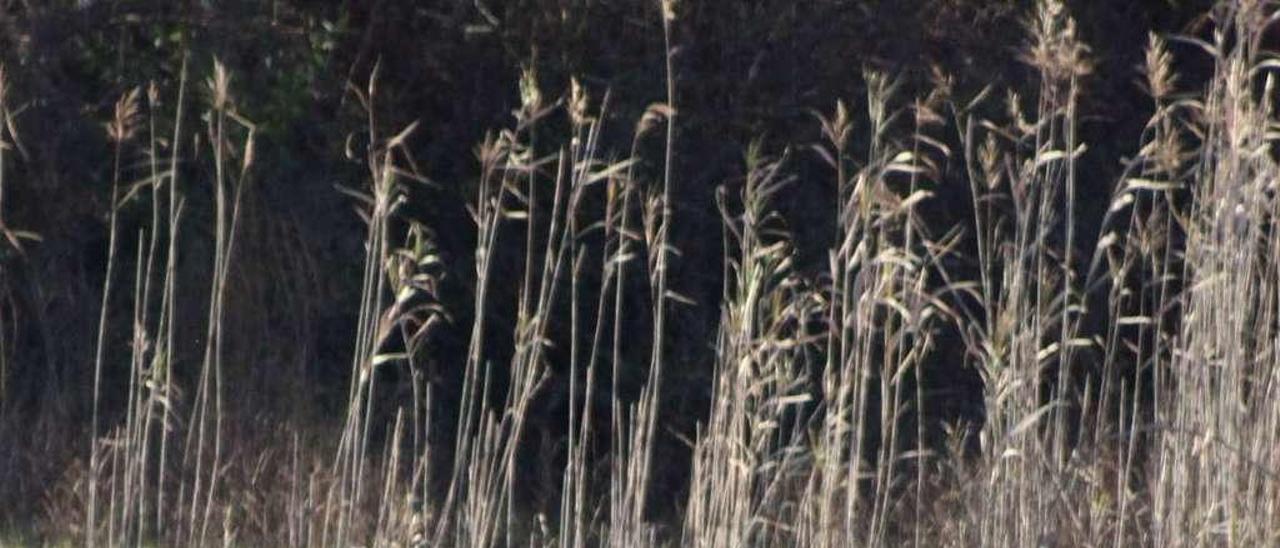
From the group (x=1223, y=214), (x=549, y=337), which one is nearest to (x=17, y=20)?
(x=549, y=337)

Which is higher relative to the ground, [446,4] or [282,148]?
[446,4]

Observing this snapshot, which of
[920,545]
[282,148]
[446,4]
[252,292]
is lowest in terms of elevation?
[920,545]

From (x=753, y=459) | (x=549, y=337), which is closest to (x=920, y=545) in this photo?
(x=753, y=459)

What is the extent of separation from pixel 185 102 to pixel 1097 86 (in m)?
3.72

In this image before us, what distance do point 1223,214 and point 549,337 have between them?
13.6 feet

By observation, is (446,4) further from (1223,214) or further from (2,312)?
(1223,214)

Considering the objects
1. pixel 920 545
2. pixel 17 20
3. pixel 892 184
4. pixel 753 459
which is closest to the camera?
pixel 753 459

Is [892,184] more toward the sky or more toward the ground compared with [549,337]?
more toward the sky

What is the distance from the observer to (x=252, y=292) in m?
8.35

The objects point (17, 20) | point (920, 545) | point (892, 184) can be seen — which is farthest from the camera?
point (892, 184)

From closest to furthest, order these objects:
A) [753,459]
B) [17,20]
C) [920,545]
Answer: [753,459]
[920,545]
[17,20]

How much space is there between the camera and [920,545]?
6676 millimetres

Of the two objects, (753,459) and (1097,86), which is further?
(1097,86)

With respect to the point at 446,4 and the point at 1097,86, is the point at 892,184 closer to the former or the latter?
the point at 1097,86
